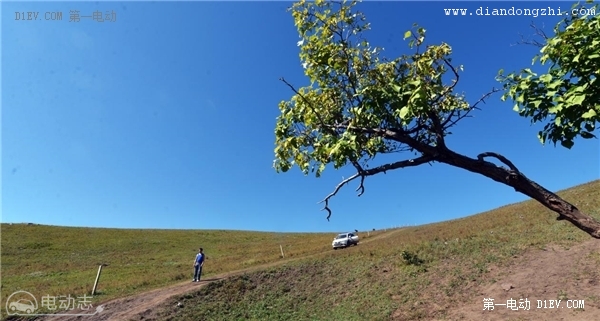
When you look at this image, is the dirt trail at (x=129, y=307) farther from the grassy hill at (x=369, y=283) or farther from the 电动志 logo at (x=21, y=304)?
the 电动志 logo at (x=21, y=304)

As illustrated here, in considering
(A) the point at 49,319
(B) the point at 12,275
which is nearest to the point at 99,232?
(B) the point at 12,275

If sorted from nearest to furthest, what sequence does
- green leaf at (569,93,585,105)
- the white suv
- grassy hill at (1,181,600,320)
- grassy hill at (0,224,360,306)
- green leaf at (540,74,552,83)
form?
1. green leaf at (569,93,585,105)
2. green leaf at (540,74,552,83)
3. grassy hill at (1,181,600,320)
4. grassy hill at (0,224,360,306)
5. the white suv

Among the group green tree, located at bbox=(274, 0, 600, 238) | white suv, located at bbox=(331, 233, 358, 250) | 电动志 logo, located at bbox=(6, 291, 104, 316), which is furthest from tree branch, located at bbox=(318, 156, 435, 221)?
white suv, located at bbox=(331, 233, 358, 250)

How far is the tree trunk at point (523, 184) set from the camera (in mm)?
4664

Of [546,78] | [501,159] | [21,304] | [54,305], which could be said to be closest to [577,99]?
[546,78]

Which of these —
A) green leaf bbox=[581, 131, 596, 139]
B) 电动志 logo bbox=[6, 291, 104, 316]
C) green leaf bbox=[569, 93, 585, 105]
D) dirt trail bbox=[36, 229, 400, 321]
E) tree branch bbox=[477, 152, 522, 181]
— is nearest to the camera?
green leaf bbox=[569, 93, 585, 105]

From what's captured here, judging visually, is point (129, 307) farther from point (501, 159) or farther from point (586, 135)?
point (586, 135)

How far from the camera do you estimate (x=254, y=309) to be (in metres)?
17.5

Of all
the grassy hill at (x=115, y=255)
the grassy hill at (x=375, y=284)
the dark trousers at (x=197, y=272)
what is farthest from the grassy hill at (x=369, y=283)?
the dark trousers at (x=197, y=272)

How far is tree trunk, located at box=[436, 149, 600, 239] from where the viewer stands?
184 inches

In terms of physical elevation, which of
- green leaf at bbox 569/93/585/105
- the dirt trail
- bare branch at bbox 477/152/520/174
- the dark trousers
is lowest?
the dirt trail

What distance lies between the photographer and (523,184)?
4.91 m

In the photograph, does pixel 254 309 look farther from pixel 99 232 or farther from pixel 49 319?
pixel 99 232

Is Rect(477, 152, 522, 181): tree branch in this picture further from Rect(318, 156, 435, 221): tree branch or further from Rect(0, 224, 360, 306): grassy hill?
Rect(0, 224, 360, 306): grassy hill
